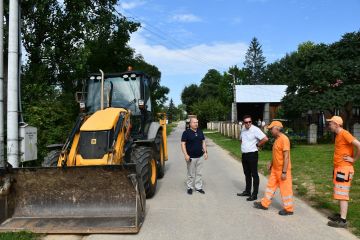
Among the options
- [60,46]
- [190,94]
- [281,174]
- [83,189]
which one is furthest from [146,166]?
[190,94]

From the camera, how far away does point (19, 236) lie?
621 cm

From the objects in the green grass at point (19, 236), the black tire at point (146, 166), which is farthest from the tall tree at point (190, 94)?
the green grass at point (19, 236)

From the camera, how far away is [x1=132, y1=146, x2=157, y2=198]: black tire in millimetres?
8852

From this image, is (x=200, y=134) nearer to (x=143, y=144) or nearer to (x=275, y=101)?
(x=143, y=144)

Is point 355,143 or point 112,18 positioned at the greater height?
point 112,18

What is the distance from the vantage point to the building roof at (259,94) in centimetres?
5001

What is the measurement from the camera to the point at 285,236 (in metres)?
6.43

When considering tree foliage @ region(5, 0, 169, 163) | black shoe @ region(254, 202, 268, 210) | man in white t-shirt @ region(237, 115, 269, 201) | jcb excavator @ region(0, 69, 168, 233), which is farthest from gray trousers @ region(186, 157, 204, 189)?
tree foliage @ region(5, 0, 169, 163)

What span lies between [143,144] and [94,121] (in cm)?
176

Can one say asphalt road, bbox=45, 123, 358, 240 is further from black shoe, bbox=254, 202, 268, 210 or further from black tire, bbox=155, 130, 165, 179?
black tire, bbox=155, 130, 165, 179

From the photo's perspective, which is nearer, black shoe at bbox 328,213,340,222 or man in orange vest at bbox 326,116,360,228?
man in orange vest at bbox 326,116,360,228

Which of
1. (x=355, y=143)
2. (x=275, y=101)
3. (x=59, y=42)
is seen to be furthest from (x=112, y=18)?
(x=275, y=101)

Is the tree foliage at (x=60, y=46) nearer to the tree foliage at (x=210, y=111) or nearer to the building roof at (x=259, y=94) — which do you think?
the building roof at (x=259, y=94)

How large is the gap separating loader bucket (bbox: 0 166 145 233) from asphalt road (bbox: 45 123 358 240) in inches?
23.4
